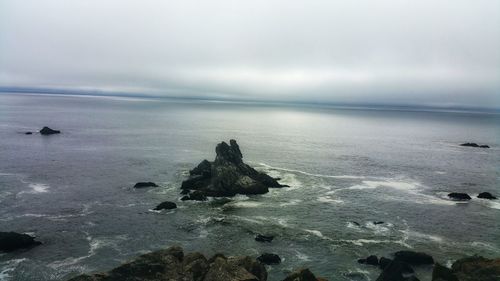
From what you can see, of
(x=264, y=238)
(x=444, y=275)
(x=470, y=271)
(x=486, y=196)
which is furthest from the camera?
(x=486, y=196)

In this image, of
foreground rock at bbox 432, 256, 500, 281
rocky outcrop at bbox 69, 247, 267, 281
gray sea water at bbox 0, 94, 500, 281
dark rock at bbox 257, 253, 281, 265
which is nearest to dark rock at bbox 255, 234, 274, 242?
gray sea water at bbox 0, 94, 500, 281

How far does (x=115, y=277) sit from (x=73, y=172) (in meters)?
76.7

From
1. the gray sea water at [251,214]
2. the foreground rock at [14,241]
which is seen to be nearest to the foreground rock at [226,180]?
the gray sea water at [251,214]

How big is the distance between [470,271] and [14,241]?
63.2m

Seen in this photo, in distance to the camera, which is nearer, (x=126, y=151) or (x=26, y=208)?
(x=26, y=208)

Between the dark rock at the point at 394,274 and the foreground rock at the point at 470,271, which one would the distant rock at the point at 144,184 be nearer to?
the dark rock at the point at 394,274

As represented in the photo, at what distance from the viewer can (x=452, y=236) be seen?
226ft

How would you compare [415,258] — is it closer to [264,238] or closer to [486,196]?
[264,238]

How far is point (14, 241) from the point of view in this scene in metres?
59.0

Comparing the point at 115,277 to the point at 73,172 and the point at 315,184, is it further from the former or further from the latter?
the point at 73,172

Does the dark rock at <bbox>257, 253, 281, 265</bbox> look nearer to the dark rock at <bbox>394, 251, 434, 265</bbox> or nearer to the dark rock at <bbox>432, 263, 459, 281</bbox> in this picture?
the dark rock at <bbox>394, 251, 434, 265</bbox>

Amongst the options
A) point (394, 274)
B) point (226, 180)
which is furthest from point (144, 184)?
point (394, 274)

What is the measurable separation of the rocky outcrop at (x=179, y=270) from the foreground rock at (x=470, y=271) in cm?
2031

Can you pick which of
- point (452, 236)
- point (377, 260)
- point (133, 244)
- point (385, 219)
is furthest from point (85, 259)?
point (452, 236)
